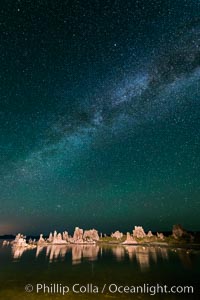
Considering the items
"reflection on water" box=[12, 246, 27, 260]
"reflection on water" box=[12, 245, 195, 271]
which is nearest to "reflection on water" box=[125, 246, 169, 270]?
"reflection on water" box=[12, 245, 195, 271]

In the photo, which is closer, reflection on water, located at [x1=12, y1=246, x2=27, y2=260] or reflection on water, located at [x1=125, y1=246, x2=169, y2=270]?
reflection on water, located at [x1=125, y1=246, x2=169, y2=270]

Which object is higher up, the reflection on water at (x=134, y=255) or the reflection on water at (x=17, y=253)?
the reflection on water at (x=17, y=253)

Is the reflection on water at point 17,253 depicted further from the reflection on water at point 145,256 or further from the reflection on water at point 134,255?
the reflection on water at point 145,256

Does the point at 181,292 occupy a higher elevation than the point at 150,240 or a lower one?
lower

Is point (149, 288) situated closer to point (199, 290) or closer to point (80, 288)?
point (199, 290)

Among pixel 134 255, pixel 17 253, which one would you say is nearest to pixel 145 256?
pixel 134 255

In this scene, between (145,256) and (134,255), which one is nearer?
(145,256)

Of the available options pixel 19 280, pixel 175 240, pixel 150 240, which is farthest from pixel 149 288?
pixel 150 240

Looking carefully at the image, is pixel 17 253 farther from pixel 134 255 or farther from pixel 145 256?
pixel 145 256

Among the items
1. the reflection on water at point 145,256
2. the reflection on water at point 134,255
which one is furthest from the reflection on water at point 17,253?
the reflection on water at point 145,256

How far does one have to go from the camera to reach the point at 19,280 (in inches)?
1858

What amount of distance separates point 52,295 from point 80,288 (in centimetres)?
606

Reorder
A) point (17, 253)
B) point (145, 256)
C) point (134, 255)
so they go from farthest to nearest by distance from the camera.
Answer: point (17, 253) → point (134, 255) → point (145, 256)

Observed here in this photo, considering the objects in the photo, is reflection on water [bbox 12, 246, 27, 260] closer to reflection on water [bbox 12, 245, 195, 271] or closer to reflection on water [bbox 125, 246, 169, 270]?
reflection on water [bbox 12, 245, 195, 271]
